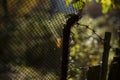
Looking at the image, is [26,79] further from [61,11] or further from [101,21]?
[101,21]

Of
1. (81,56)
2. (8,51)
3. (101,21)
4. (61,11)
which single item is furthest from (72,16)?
(101,21)

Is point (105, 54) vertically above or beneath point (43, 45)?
beneath

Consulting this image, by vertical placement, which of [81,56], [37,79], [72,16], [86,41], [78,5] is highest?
[86,41]

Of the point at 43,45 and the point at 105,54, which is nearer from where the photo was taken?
the point at 105,54

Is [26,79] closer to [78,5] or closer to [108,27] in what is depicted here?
[78,5]

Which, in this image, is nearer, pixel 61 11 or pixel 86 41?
pixel 61 11

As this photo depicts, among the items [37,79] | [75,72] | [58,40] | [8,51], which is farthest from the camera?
[8,51]

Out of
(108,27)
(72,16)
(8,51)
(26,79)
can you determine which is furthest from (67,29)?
(108,27)

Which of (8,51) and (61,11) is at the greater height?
(8,51)

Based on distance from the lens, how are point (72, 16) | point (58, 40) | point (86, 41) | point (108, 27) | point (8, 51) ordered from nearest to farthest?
point (72, 16), point (58, 40), point (8, 51), point (86, 41), point (108, 27)
